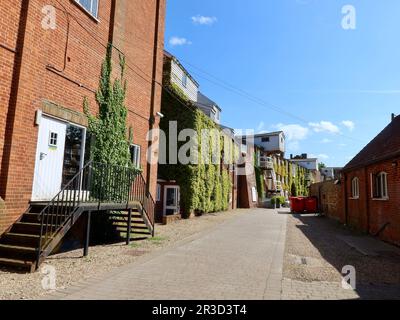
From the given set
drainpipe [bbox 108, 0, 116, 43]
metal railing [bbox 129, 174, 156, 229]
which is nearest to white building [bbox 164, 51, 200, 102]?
drainpipe [bbox 108, 0, 116, 43]

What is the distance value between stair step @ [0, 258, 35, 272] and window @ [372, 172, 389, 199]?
1235 centimetres

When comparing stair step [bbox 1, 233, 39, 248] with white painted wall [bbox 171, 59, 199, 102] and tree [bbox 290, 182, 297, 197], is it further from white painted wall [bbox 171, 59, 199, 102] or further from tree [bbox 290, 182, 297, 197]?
tree [bbox 290, 182, 297, 197]

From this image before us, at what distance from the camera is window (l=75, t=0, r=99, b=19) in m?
10.3

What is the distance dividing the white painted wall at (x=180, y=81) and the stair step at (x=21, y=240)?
18.1 meters

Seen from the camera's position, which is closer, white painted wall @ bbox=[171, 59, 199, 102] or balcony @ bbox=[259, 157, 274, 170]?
white painted wall @ bbox=[171, 59, 199, 102]

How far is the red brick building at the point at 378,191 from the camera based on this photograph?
11656 millimetres

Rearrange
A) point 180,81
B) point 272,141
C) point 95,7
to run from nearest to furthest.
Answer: point 95,7, point 180,81, point 272,141

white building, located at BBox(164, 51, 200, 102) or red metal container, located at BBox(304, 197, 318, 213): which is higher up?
white building, located at BBox(164, 51, 200, 102)

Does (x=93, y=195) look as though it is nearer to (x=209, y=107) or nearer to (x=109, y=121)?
(x=109, y=121)

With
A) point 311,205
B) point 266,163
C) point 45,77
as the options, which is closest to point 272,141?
point 266,163

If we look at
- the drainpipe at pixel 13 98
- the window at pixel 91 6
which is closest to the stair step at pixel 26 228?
the drainpipe at pixel 13 98

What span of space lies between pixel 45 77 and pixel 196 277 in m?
6.35

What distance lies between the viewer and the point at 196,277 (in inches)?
262
